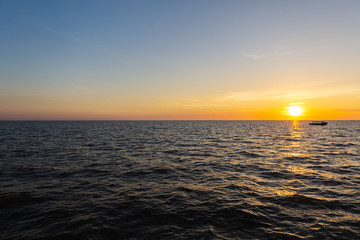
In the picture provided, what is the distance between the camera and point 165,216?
9.90 metres

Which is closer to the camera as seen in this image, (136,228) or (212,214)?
(136,228)

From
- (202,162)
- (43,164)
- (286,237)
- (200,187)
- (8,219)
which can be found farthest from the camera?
(202,162)

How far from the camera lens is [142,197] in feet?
40.3

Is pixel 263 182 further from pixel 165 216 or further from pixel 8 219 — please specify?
pixel 8 219

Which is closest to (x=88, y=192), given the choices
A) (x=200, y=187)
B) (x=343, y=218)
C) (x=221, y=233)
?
(x=200, y=187)

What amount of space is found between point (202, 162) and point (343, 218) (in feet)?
46.0

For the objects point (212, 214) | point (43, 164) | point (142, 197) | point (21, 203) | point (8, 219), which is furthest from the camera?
point (43, 164)

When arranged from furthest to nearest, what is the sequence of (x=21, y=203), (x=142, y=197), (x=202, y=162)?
(x=202, y=162), (x=142, y=197), (x=21, y=203)

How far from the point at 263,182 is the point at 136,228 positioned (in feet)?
35.4

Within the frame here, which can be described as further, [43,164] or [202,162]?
[202,162]

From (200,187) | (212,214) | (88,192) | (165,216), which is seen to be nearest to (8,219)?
(88,192)

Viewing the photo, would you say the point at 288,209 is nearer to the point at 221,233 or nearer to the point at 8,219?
the point at 221,233

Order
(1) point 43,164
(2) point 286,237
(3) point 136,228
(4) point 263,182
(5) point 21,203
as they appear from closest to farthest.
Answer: (2) point 286,237, (3) point 136,228, (5) point 21,203, (4) point 263,182, (1) point 43,164

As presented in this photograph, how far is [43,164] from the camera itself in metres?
20.7
